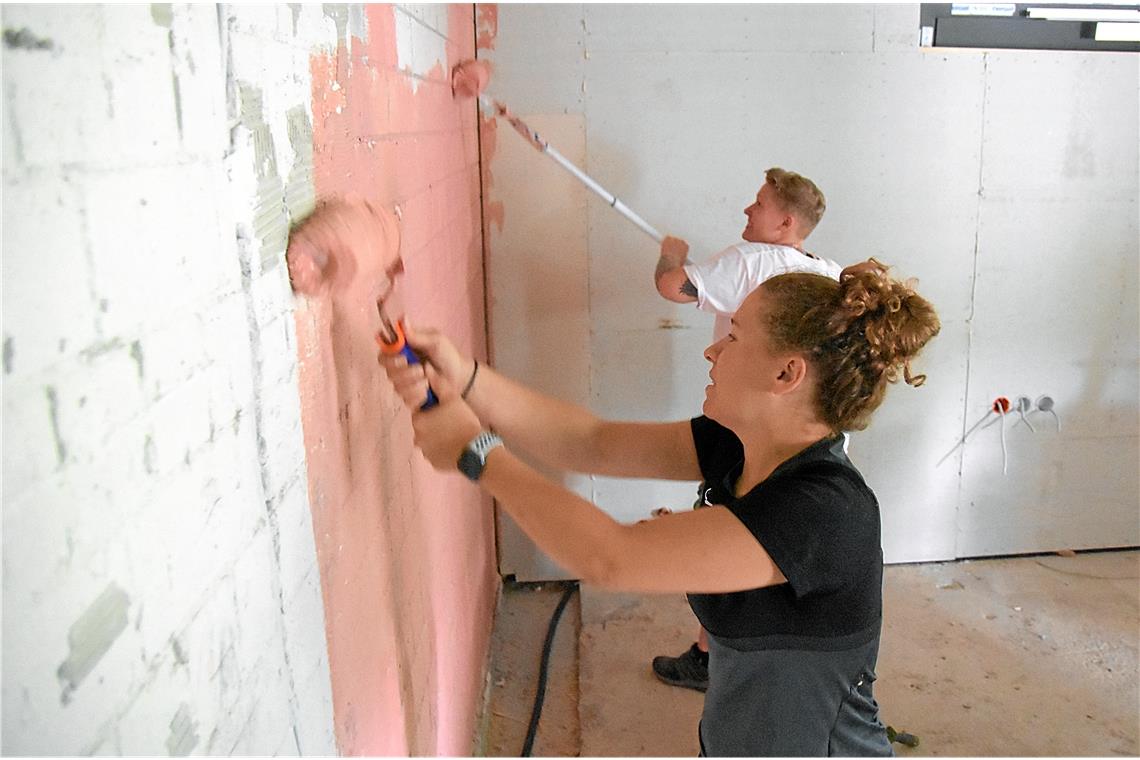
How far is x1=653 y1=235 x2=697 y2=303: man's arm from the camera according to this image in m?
2.64

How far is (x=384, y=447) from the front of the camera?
1.37 m

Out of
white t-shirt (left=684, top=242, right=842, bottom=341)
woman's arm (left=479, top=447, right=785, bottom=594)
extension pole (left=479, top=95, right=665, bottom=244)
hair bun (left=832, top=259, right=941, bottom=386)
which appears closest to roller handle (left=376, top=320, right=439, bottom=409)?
woman's arm (left=479, top=447, right=785, bottom=594)

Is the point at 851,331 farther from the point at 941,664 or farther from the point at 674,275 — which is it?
the point at 941,664

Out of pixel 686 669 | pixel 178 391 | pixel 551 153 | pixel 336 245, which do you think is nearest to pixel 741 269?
pixel 551 153

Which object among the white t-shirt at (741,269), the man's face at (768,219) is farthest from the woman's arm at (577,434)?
the man's face at (768,219)

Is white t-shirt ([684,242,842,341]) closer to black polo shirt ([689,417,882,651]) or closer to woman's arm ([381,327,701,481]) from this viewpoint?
woman's arm ([381,327,701,481])

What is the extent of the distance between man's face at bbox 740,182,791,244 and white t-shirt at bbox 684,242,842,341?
0.21ft

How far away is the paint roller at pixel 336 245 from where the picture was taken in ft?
2.99

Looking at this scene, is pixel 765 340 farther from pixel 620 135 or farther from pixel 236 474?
pixel 620 135

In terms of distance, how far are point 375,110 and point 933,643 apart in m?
2.62

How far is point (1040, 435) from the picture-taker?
3.42 meters

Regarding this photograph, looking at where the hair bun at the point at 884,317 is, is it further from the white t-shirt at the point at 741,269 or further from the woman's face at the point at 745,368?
the white t-shirt at the point at 741,269

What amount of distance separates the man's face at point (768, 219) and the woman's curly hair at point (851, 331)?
136 cm

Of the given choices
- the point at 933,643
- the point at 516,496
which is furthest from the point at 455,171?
the point at 933,643
